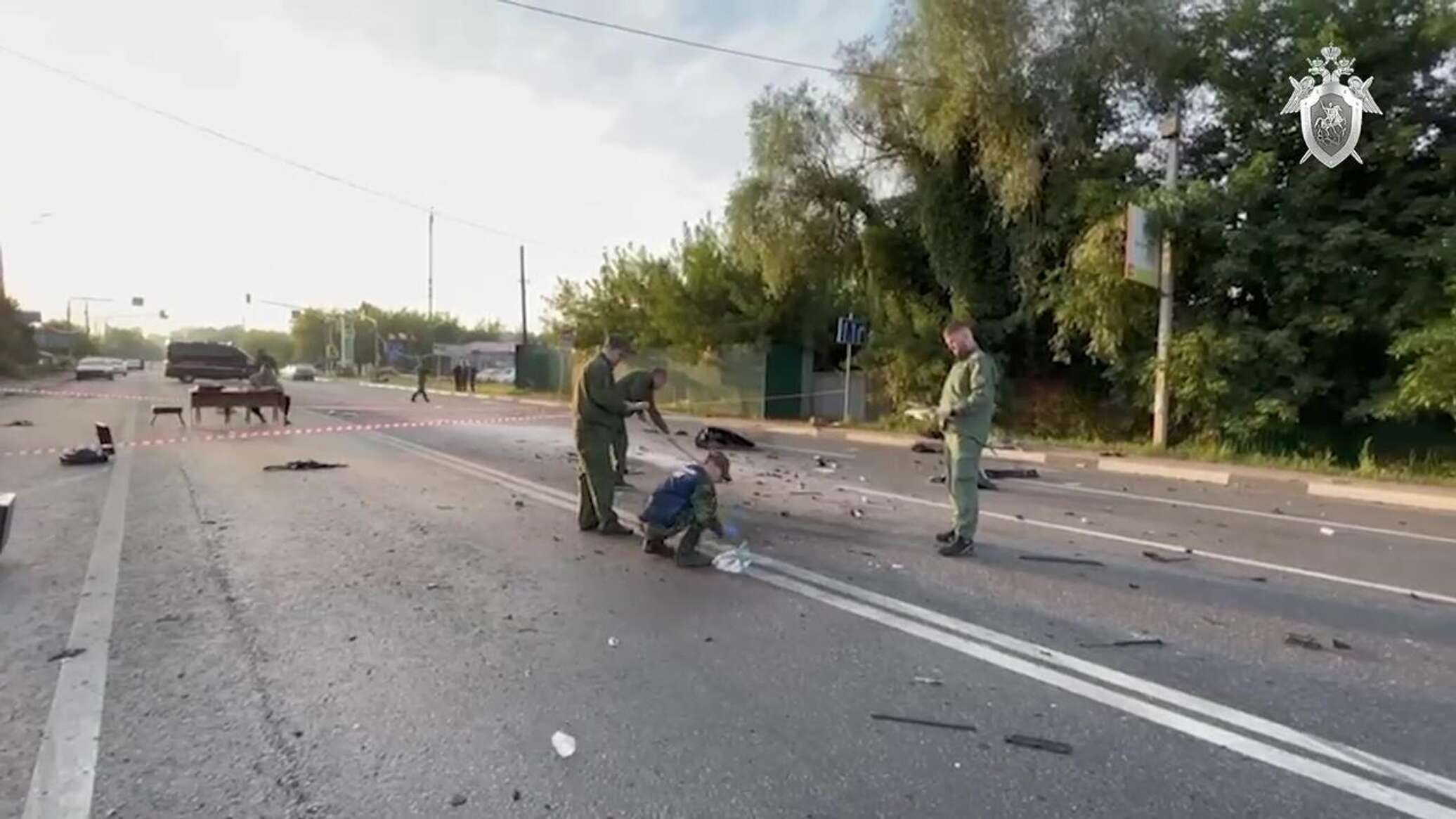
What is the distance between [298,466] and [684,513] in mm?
7295

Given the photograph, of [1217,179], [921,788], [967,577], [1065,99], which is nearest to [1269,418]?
[1217,179]

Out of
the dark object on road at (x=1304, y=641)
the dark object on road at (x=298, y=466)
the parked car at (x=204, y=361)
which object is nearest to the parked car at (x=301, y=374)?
the parked car at (x=204, y=361)

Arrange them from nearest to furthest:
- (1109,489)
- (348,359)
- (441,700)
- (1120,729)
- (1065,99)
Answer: (1120,729)
(441,700)
(1109,489)
(1065,99)
(348,359)

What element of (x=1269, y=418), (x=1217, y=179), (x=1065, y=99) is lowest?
(x=1269, y=418)

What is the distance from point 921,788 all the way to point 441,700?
203 centimetres

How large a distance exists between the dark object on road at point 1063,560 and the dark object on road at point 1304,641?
176 centimetres

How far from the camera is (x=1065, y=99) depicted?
17.6m

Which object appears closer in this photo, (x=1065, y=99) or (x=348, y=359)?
(x=1065, y=99)

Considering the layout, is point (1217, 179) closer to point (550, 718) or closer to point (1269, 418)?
point (1269, 418)

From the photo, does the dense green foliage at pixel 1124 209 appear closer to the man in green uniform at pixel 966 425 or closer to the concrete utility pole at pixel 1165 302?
the concrete utility pole at pixel 1165 302

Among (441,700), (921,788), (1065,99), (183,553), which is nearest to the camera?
(921,788)

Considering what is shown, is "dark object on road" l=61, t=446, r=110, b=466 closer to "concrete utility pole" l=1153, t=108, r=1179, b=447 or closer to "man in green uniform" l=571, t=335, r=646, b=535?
"man in green uniform" l=571, t=335, r=646, b=535

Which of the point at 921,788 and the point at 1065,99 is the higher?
the point at 1065,99

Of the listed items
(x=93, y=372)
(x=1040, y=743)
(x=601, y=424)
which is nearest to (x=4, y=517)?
(x=601, y=424)
